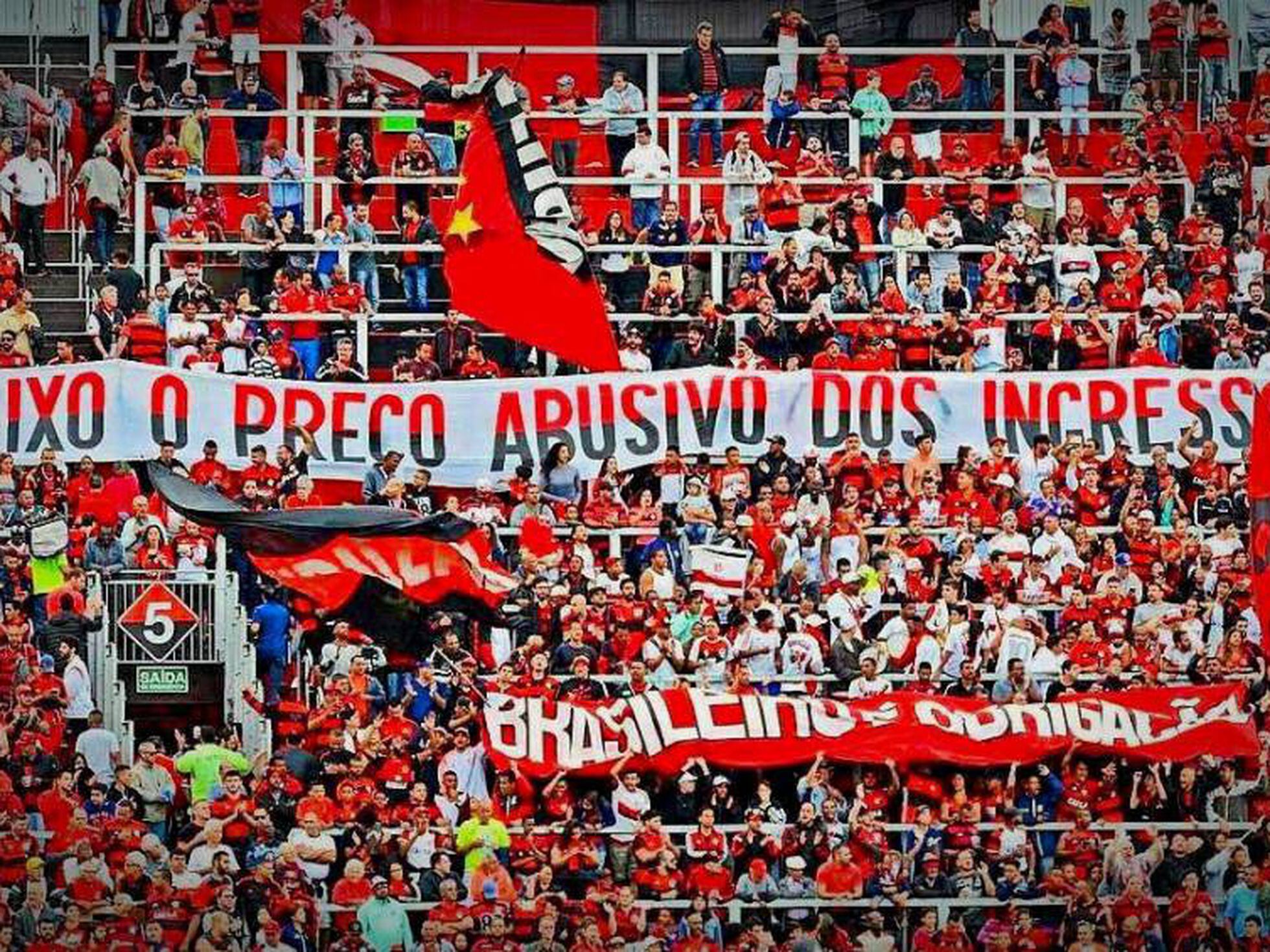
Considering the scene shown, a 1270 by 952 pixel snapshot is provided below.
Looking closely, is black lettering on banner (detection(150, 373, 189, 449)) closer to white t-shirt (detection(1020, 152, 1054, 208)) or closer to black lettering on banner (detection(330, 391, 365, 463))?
black lettering on banner (detection(330, 391, 365, 463))

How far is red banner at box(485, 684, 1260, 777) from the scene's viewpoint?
877 inches

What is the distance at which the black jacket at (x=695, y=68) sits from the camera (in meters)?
26.3

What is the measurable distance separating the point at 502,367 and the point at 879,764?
172 inches

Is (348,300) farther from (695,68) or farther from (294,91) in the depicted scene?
(695,68)

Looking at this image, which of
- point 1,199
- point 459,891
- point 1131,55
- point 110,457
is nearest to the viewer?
point 459,891

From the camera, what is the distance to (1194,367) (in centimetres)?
2508

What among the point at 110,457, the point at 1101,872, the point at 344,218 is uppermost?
the point at 344,218

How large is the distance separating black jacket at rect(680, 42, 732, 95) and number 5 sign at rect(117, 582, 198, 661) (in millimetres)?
6223

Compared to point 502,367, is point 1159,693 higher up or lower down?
lower down

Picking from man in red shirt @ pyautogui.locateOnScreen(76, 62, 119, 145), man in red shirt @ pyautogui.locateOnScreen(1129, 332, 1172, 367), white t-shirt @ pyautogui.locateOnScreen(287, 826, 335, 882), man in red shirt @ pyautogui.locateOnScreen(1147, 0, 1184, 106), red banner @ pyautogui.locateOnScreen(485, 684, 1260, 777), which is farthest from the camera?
man in red shirt @ pyautogui.locateOnScreen(1147, 0, 1184, 106)

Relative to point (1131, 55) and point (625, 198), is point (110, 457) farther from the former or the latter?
point (1131, 55)

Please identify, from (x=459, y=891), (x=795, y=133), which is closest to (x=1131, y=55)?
(x=795, y=133)

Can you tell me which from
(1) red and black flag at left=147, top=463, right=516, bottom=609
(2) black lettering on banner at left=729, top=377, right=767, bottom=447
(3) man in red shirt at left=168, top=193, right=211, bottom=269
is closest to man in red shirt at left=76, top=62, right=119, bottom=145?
(3) man in red shirt at left=168, top=193, right=211, bottom=269

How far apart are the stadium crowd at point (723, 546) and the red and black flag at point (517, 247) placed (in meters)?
0.32
